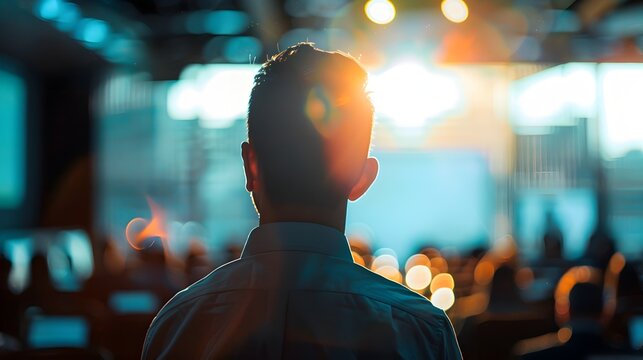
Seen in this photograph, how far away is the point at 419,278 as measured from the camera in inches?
368

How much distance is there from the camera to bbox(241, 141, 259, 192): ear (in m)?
1.34

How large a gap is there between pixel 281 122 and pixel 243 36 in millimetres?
10900

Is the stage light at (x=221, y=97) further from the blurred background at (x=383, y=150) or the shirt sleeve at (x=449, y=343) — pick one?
the shirt sleeve at (x=449, y=343)

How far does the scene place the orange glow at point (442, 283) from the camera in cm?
867

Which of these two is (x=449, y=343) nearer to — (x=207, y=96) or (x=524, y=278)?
(x=524, y=278)

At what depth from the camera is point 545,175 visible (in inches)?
632

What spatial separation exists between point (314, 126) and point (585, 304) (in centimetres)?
346

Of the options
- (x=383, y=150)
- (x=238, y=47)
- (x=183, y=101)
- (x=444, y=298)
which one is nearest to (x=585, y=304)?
(x=444, y=298)

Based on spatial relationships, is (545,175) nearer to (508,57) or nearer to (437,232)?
(437,232)

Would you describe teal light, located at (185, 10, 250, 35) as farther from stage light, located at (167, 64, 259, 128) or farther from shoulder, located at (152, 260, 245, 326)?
shoulder, located at (152, 260, 245, 326)

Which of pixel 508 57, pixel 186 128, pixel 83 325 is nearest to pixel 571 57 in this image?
pixel 508 57

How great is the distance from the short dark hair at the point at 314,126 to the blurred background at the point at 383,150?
5.37m

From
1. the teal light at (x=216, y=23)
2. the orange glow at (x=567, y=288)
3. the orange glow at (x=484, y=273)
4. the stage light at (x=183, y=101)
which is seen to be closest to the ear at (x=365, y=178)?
the orange glow at (x=567, y=288)

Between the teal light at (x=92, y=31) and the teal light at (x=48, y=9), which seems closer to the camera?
the teal light at (x=48, y=9)
